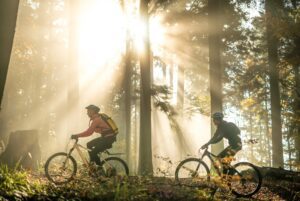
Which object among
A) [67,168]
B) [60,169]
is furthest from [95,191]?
[67,168]

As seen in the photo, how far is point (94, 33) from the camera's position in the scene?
33406mm

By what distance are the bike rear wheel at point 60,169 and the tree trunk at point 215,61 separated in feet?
24.3

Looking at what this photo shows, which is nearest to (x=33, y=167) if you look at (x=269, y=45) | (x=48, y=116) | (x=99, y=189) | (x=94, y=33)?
(x=99, y=189)

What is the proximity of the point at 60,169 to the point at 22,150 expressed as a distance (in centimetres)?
388

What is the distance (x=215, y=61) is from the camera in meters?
17.4

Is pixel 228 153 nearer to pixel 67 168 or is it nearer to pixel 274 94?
pixel 67 168

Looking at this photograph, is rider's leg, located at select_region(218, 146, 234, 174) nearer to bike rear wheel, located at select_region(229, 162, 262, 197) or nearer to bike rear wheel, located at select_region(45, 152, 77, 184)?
bike rear wheel, located at select_region(229, 162, 262, 197)

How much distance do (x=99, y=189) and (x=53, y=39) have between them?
33.1m

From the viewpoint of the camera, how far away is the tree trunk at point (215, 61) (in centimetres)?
1708

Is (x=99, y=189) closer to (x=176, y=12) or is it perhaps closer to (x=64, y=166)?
(x=64, y=166)

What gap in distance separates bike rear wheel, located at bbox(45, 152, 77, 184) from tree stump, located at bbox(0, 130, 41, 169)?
9.34ft

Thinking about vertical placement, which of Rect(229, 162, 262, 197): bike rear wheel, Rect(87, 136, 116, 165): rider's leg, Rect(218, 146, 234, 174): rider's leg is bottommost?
Rect(229, 162, 262, 197): bike rear wheel

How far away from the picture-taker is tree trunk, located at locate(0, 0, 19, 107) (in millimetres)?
9391

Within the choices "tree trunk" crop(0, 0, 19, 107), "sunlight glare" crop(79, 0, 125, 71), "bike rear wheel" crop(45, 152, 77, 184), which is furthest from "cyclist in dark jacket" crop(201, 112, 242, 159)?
"sunlight glare" crop(79, 0, 125, 71)
